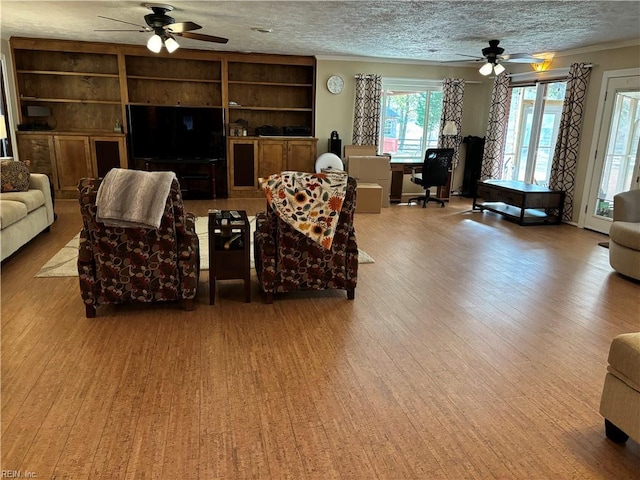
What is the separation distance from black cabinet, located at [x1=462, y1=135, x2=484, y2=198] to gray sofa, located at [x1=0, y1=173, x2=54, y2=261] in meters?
7.03

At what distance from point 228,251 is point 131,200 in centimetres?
82

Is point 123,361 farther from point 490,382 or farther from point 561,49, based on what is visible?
point 561,49

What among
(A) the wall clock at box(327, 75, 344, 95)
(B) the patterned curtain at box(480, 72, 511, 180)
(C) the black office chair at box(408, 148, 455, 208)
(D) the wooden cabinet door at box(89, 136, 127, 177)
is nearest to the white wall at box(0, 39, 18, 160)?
(D) the wooden cabinet door at box(89, 136, 127, 177)

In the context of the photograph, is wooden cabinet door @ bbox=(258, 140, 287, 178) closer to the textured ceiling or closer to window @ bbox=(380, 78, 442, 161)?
the textured ceiling

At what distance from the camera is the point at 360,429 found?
2186 millimetres

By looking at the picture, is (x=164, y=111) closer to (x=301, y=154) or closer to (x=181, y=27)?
(x=301, y=154)

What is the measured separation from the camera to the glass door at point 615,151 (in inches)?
232

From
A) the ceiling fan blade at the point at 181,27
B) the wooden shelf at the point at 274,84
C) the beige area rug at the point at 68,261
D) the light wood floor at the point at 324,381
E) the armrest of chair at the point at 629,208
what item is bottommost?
the light wood floor at the point at 324,381

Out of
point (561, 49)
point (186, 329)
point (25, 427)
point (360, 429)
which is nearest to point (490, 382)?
point (360, 429)

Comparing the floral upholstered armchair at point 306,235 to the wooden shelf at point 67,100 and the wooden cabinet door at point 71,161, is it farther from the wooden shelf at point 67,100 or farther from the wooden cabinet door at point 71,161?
the wooden shelf at point 67,100

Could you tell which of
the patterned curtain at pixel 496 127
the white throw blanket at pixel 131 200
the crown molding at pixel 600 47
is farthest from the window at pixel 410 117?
the white throw blanket at pixel 131 200

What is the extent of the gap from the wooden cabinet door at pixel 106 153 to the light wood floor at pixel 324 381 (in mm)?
3565

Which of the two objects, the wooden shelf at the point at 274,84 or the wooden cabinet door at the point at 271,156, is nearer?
the wooden shelf at the point at 274,84

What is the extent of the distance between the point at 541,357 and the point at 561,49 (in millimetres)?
5548
